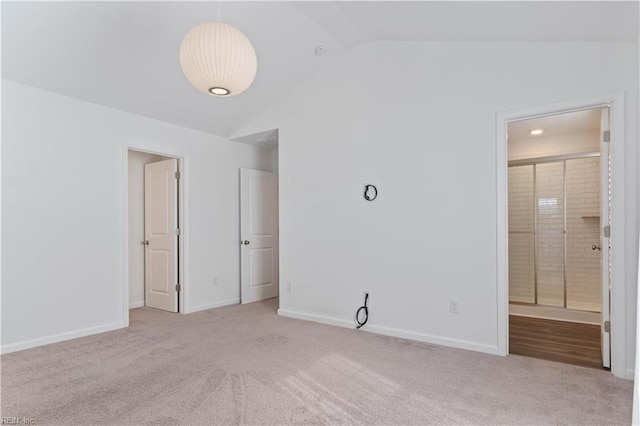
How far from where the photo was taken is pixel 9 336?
330cm

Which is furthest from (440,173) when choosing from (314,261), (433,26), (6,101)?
(6,101)

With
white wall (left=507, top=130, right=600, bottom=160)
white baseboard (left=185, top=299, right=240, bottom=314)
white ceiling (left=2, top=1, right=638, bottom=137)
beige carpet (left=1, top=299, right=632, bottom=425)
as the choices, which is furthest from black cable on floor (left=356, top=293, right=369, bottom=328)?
white wall (left=507, top=130, right=600, bottom=160)

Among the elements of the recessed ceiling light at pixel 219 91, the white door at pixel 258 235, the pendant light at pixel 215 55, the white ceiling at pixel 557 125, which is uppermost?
the white ceiling at pixel 557 125

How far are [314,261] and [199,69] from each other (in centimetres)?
279

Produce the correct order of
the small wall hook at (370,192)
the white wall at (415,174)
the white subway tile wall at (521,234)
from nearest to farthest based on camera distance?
the white wall at (415,174), the small wall hook at (370,192), the white subway tile wall at (521,234)

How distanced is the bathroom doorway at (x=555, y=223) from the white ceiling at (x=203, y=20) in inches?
81.6

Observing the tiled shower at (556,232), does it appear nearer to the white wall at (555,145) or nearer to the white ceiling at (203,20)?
the white wall at (555,145)

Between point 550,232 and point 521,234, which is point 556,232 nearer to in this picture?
point 550,232

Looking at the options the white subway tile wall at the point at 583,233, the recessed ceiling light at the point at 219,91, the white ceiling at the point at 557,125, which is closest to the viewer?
the recessed ceiling light at the point at 219,91

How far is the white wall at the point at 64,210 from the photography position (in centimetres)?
336

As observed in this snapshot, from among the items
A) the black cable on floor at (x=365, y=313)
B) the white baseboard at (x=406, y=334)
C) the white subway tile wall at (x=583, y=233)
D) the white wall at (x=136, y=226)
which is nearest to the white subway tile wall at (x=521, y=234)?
the white subway tile wall at (x=583, y=233)

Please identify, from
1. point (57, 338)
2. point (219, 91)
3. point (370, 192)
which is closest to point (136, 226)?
point (57, 338)

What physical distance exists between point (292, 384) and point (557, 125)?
4551 millimetres

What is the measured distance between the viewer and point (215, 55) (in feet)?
6.92
